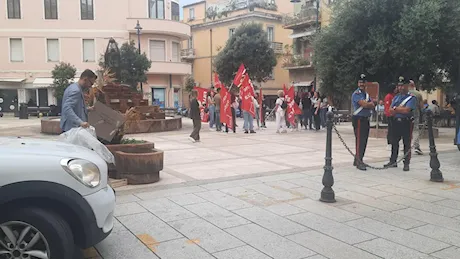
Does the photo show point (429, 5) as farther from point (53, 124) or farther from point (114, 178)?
point (53, 124)

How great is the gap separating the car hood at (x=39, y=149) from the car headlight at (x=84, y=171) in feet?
0.31

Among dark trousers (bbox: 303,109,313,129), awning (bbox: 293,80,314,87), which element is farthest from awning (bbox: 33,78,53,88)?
dark trousers (bbox: 303,109,313,129)

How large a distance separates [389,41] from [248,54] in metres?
21.4

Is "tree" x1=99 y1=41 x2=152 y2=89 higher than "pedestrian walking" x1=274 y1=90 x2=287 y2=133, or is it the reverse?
"tree" x1=99 y1=41 x2=152 y2=89

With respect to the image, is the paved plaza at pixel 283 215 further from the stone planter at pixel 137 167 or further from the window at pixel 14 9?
the window at pixel 14 9

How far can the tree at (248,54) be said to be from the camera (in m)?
35.4

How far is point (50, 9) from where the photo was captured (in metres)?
38.1

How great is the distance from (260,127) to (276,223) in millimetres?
14748

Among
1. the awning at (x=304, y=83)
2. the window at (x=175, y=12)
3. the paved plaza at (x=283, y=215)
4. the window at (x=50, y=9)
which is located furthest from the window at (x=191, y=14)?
the paved plaza at (x=283, y=215)

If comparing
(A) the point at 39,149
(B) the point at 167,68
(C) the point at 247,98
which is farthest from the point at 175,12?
(A) the point at 39,149

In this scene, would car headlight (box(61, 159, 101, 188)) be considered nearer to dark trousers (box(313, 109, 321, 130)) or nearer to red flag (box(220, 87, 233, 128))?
red flag (box(220, 87, 233, 128))

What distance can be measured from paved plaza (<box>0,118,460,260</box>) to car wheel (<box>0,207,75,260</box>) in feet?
2.64

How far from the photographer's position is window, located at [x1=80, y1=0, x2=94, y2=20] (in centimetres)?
3862

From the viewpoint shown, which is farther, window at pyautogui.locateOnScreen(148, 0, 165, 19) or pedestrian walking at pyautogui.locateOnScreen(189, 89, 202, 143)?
window at pyautogui.locateOnScreen(148, 0, 165, 19)
